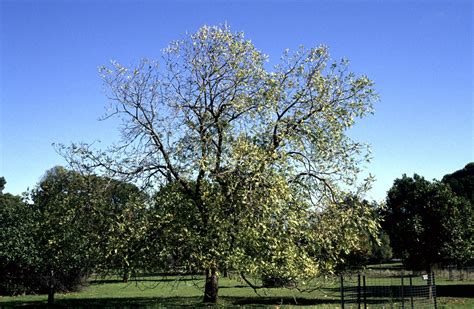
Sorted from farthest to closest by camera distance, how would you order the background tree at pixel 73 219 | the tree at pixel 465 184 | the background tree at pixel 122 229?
the tree at pixel 465 184
the background tree at pixel 73 219
the background tree at pixel 122 229

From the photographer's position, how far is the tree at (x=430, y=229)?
3547 centimetres

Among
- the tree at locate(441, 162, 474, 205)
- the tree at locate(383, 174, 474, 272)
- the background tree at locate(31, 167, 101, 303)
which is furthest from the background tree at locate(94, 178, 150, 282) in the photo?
the tree at locate(441, 162, 474, 205)

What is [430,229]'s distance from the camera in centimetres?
3597

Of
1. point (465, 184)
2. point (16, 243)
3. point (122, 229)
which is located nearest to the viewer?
point (122, 229)

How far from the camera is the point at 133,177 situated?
21.9 metres

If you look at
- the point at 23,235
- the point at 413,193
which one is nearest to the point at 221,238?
the point at 23,235

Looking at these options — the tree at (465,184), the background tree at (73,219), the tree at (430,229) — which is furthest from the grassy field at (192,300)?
the tree at (465,184)

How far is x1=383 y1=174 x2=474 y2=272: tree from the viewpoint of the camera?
116ft

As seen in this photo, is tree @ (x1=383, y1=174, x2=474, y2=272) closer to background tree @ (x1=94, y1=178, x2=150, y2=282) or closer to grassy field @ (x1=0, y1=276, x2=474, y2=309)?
grassy field @ (x1=0, y1=276, x2=474, y2=309)

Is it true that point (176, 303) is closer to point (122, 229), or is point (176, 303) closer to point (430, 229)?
point (122, 229)

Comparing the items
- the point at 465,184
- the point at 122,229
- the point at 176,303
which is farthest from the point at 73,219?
the point at 465,184

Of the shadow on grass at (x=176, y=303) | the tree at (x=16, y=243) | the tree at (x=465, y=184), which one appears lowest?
the shadow on grass at (x=176, y=303)

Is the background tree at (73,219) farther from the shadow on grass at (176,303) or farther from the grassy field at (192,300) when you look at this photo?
the shadow on grass at (176,303)

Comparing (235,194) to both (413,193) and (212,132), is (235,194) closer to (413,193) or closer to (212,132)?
(212,132)
